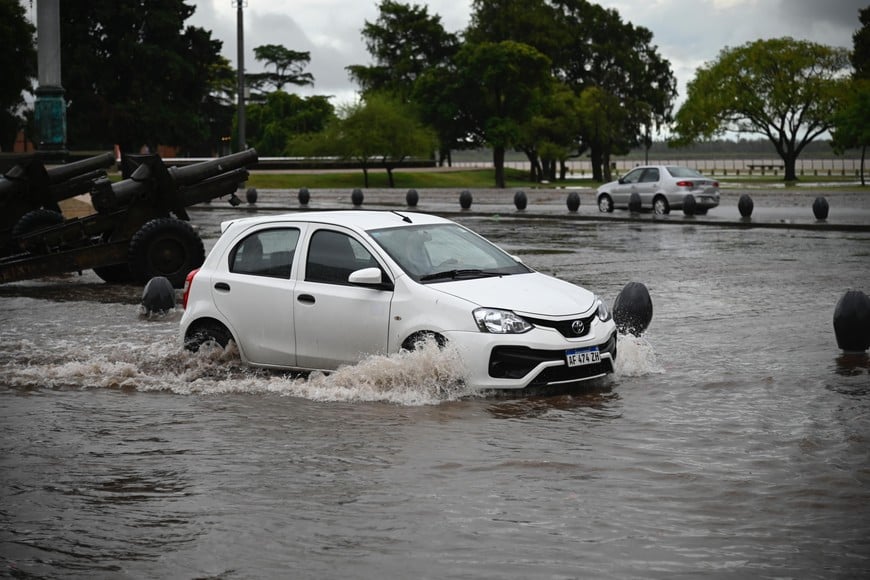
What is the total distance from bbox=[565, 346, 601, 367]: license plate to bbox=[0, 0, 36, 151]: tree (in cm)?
5588

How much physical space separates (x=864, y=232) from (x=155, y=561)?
2544 centimetres

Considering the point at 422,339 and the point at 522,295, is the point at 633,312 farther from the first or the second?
the point at 422,339

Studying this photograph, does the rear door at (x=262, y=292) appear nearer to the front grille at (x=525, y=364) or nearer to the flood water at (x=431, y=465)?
the flood water at (x=431, y=465)

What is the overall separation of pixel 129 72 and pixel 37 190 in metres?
54.0

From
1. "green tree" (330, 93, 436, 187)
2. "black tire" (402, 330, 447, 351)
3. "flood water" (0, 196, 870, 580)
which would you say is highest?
"green tree" (330, 93, 436, 187)

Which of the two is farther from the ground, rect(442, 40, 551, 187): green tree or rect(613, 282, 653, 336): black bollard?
rect(442, 40, 551, 187): green tree

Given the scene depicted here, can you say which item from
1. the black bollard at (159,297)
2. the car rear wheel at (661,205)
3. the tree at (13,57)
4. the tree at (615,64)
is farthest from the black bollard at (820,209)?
the tree at (615,64)

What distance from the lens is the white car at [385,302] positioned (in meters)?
9.16

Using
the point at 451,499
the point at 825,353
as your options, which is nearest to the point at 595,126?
the point at 825,353

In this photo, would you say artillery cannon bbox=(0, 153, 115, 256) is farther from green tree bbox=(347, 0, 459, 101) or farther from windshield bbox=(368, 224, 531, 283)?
green tree bbox=(347, 0, 459, 101)

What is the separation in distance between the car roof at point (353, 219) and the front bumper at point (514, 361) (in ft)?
5.13

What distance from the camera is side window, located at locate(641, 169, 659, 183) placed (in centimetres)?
3728

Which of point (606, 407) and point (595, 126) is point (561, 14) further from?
point (606, 407)

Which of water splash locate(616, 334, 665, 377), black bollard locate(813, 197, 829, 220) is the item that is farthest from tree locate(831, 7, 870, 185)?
water splash locate(616, 334, 665, 377)
